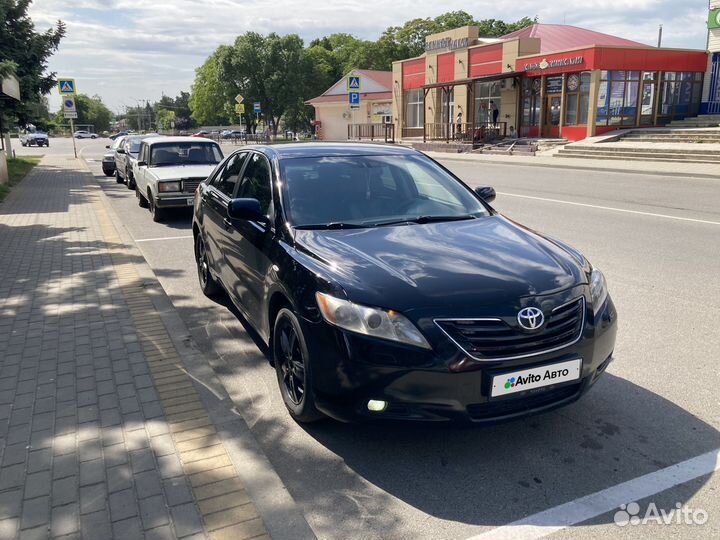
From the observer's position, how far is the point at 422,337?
9.80ft

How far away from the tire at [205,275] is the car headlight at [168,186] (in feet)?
17.0

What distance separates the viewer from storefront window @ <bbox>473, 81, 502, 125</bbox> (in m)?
39.4

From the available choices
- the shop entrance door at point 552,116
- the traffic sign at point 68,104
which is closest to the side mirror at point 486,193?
the traffic sign at point 68,104

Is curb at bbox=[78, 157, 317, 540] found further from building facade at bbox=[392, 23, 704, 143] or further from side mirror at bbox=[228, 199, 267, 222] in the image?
building facade at bbox=[392, 23, 704, 143]

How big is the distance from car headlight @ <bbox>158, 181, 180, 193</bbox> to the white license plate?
9912 millimetres

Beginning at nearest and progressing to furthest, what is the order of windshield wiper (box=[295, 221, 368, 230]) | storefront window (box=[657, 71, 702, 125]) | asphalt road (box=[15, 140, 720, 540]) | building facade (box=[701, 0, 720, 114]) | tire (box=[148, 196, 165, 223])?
asphalt road (box=[15, 140, 720, 540])
windshield wiper (box=[295, 221, 368, 230])
tire (box=[148, 196, 165, 223])
building facade (box=[701, 0, 720, 114])
storefront window (box=[657, 71, 702, 125])

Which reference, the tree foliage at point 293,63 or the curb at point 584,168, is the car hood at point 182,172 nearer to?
the curb at point 584,168

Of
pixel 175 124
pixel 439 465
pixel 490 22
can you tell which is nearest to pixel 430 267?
pixel 439 465

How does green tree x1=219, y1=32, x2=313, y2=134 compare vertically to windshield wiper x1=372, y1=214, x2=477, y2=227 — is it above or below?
above

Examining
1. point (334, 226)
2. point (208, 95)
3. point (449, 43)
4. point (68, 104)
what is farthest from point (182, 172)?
point (208, 95)

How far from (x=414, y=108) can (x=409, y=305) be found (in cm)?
4765

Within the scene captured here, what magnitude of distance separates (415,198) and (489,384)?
6.79 feet

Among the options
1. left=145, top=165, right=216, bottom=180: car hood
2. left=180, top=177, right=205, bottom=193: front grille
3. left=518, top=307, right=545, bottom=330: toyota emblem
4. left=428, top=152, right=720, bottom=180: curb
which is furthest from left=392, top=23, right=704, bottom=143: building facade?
left=518, top=307, right=545, bottom=330: toyota emblem

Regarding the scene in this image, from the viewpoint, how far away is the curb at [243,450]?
9.17 feet
